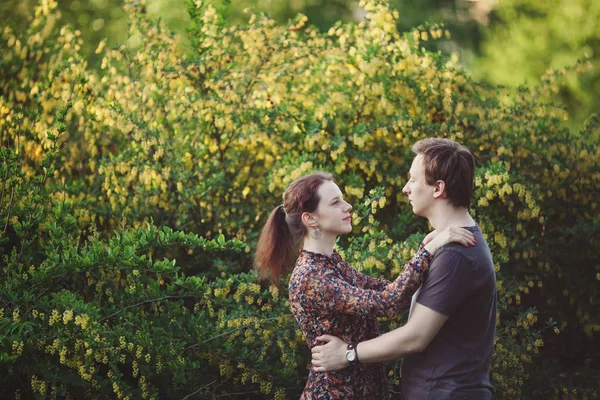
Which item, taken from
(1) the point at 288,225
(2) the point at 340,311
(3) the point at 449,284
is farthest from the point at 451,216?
(1) the point at 288,225

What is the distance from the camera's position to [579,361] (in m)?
5.47

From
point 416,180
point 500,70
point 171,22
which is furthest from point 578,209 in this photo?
point 171,22

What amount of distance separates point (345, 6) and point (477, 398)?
584 inches

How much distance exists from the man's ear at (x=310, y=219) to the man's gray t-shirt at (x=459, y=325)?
0.56 metres

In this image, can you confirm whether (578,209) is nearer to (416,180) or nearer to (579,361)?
(579,361)

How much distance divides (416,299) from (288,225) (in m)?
0.72

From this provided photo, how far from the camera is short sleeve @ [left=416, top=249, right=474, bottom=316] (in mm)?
2369

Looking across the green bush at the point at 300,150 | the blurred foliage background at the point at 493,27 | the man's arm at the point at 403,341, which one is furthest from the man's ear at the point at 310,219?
the blurred foliage background at the point at 493,27

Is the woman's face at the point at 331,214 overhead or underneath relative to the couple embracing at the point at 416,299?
overhead

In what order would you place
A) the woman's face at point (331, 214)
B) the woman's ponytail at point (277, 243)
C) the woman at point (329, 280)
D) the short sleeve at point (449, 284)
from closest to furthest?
the short sleeve at point (449, 284) → the woman at point (329, 280) → the woman's face at point (331, 214) → the woman's ponytail at point (277, 243)

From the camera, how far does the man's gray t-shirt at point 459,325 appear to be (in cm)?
238

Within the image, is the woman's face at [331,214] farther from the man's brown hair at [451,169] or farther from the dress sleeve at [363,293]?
the man's brown hair at [451,169]

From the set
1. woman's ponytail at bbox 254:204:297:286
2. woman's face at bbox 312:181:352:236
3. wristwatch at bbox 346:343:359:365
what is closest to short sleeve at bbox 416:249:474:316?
wristwatch at bbox 346:343:359:365

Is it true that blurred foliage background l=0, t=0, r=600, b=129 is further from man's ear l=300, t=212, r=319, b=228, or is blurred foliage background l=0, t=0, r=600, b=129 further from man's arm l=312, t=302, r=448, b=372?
man's arm l=312, t=302, r=448, b=372
